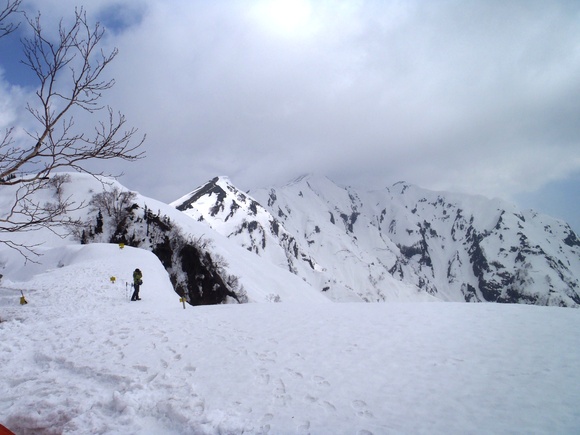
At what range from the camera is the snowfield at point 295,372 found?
5.38 m

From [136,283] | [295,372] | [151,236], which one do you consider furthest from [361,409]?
[151,236]

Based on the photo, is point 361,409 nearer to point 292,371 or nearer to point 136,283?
point 292,371

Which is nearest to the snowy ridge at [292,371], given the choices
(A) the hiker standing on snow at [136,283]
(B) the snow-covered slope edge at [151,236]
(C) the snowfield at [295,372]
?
(C) the snowfield at [295,372]

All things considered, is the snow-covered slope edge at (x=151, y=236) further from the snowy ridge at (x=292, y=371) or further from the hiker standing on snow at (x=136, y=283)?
the snowy ridge at (x=292, y=371)

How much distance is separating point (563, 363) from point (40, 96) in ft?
41.4

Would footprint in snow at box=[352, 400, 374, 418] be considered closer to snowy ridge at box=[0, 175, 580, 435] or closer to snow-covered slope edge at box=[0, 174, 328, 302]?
snowy ridge at box=[0, 175, 580, 435]

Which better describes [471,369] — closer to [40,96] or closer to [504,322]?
[504,322]

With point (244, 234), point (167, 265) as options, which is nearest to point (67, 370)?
point (167, 265)

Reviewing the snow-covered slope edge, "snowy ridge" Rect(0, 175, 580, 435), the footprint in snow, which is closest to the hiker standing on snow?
"snowy ridge" Rect(0, 175, 580, 435)

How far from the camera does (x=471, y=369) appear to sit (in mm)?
7242

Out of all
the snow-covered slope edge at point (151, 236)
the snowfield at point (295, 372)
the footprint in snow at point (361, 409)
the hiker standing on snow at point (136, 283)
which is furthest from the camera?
the snow-covered slope edge at point (151, 236)

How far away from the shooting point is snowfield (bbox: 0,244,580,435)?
5.38 metres

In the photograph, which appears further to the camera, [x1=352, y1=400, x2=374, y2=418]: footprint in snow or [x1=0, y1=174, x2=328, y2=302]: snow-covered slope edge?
[x1=0, y1=174, x2=328, y2=302]: snow-covered slope edge

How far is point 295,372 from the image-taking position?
24.1 ft
